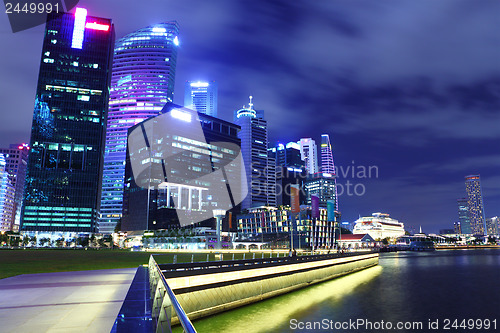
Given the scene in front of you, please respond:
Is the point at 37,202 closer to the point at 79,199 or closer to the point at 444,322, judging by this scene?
the point at 79,199

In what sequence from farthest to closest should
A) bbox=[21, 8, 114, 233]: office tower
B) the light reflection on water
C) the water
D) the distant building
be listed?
bbox=[21, 8, 114, 233]: office tower < the distant building < the water < the light reflection on water

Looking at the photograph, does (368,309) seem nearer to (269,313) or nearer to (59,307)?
(269,313)

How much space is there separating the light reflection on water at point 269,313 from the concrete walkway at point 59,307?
5524 millimetres

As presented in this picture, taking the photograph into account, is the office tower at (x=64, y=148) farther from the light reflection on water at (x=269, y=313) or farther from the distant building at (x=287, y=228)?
the light reflection on water at (x=269, y=313)

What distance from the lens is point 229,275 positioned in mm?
21766

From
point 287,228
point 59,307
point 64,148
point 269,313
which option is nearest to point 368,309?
point 269,313

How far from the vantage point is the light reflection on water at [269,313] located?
59.3 ft

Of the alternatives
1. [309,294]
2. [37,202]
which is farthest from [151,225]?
[309,294]

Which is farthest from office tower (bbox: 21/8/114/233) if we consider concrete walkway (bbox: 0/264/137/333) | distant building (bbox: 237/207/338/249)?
concrete walkway (bbox: 0/264/137/333)

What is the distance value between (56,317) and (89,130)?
207 meters

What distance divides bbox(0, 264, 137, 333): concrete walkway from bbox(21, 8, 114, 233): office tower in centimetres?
19220

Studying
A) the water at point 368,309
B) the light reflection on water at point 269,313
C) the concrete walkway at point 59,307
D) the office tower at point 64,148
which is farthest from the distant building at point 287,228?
the concrete walkway at point 59,307

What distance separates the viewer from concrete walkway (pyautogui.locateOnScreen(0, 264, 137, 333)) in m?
9.51

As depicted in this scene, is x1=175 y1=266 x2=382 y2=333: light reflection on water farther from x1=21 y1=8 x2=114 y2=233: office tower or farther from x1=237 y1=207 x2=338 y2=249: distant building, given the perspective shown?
x1=21 y1=8 x2=114 y2=233: office tower
